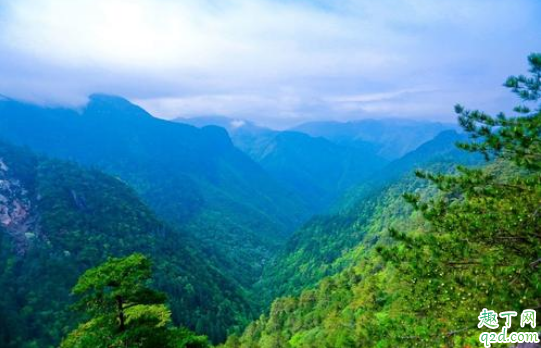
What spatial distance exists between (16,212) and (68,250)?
1107 inches

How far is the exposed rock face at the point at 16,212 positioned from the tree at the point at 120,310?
11356cm

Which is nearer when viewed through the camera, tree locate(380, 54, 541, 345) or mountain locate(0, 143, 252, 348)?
tree locate(380, 54, 541, 345)

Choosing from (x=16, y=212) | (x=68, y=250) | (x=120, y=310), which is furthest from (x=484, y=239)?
(x=16, y=212)

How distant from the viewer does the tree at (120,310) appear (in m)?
18.9

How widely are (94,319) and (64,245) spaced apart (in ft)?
386

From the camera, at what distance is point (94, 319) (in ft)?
66.8

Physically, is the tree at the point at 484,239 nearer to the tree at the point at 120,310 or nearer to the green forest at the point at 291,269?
the green forest at the point at 291,269

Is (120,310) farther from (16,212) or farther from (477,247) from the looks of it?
(16,212)

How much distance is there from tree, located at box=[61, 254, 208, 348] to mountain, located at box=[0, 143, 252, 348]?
59.6 metres

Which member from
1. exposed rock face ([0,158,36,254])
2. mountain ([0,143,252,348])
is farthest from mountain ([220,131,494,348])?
exposed rock face ([0,158,36,254])

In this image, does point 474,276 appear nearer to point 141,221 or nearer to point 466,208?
point 466,208

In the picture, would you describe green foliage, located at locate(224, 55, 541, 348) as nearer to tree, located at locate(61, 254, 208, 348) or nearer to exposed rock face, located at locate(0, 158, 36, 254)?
tree, located at locate(61, 254, 208, 348)

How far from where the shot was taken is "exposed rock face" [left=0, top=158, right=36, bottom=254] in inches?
4766

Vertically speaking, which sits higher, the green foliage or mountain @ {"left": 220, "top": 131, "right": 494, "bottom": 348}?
the green foliage
